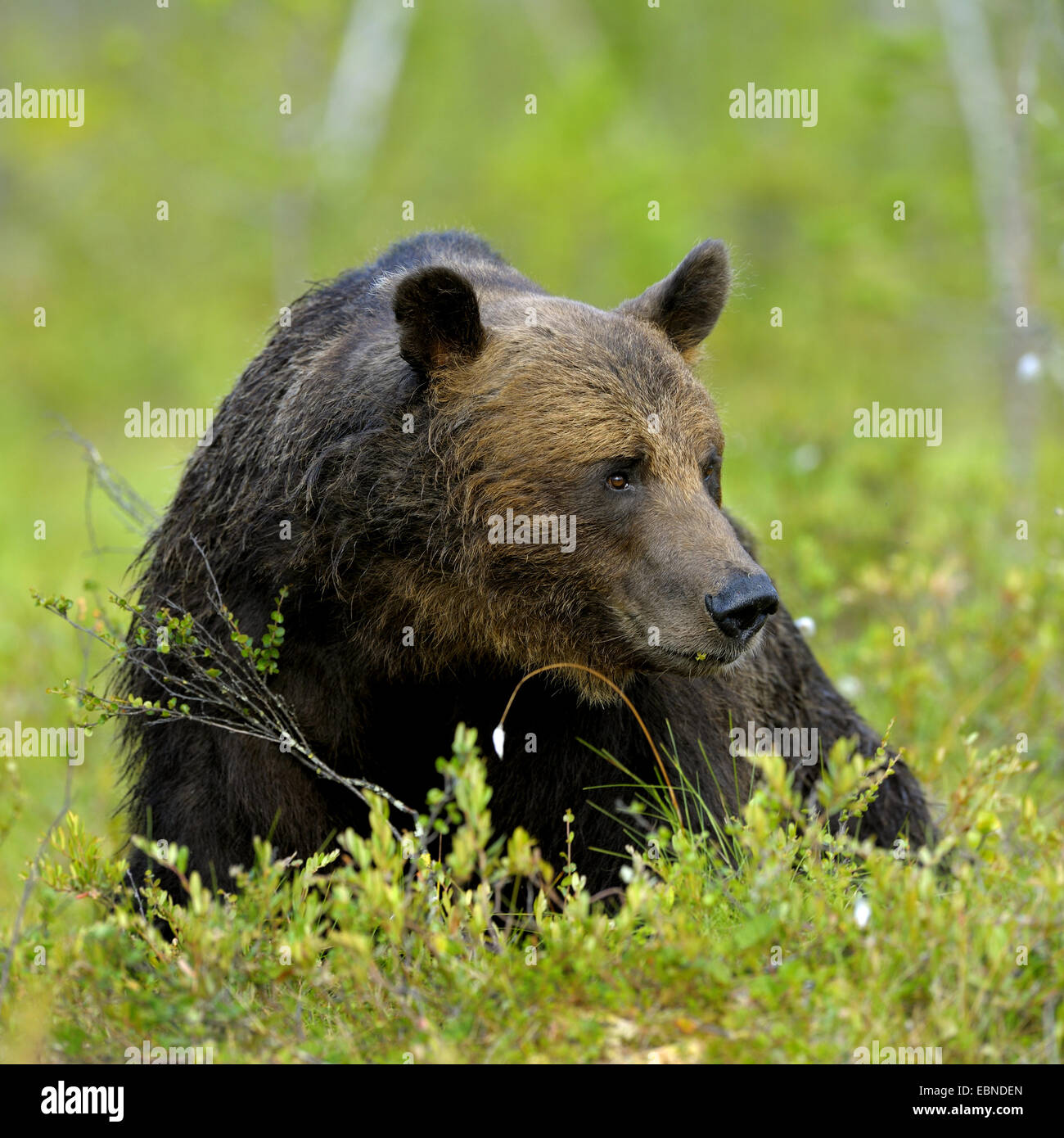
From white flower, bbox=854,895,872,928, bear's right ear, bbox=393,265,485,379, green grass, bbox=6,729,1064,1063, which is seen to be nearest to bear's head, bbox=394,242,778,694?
bear's right ear, bbox=393,265,485,379

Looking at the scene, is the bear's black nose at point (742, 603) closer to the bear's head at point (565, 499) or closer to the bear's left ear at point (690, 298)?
the bear's head at point (565, 499)

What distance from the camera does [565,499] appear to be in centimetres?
434

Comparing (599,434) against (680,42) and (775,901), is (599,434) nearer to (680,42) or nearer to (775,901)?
(775,901)

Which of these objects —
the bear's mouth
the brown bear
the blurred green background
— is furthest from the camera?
the blurred green background

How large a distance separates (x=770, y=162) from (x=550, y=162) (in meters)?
5.22

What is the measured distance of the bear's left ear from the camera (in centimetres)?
488

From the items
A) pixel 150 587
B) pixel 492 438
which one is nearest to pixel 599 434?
pixel 492 438

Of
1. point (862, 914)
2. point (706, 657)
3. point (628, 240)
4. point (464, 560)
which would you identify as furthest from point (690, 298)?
point (628, 240)

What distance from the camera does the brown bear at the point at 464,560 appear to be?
171 inches

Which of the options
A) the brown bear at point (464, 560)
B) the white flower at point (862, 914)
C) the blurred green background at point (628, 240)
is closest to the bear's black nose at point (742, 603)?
the brown bear at point (464, 560)

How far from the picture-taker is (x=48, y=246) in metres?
28.3

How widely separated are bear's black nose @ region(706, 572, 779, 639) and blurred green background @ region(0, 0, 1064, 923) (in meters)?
1.63

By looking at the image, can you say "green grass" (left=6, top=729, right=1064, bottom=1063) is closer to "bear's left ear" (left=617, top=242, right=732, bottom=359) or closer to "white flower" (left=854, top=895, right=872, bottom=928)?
"white flower" (left=854, top=895, right=872, bottom=928)

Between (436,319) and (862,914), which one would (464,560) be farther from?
(862,914)
